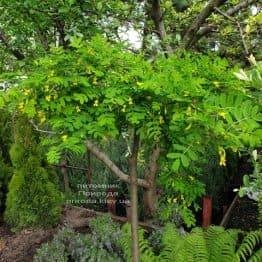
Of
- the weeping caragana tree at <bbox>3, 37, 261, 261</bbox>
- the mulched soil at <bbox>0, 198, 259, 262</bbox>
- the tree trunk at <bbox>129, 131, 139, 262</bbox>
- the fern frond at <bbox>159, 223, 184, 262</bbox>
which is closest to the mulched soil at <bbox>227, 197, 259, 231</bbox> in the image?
the mulched soil at <bbox>0, 198, 259, 262</bbox>

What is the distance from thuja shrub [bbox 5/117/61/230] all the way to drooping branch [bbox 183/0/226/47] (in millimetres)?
1749

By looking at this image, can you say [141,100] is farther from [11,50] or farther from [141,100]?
[11,50]

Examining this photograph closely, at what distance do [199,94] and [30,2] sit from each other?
182cm

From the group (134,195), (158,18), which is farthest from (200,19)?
(134,195)

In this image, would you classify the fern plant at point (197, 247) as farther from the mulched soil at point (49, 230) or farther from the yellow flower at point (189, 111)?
the yellow flower at point (189, 111)

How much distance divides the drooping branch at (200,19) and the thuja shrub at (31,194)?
5.74 ft

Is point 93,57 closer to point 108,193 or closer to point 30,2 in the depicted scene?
point 30,2

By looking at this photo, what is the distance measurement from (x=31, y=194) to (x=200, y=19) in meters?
2.06

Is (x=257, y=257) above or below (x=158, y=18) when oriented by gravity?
below

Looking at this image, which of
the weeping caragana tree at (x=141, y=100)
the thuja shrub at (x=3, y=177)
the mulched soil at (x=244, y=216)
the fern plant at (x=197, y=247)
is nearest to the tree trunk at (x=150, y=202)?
the fern plant at (x=197, y=247)

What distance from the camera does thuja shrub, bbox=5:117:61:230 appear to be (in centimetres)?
399

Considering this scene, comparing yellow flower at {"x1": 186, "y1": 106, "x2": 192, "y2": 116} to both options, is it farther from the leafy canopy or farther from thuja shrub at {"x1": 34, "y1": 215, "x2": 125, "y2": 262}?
thuja shrub at {"x1": 34, "y1": 215, "x2": 125, "y2": 262}

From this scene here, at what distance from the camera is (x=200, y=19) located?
3262mm

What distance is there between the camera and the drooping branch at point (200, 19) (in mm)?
3116
